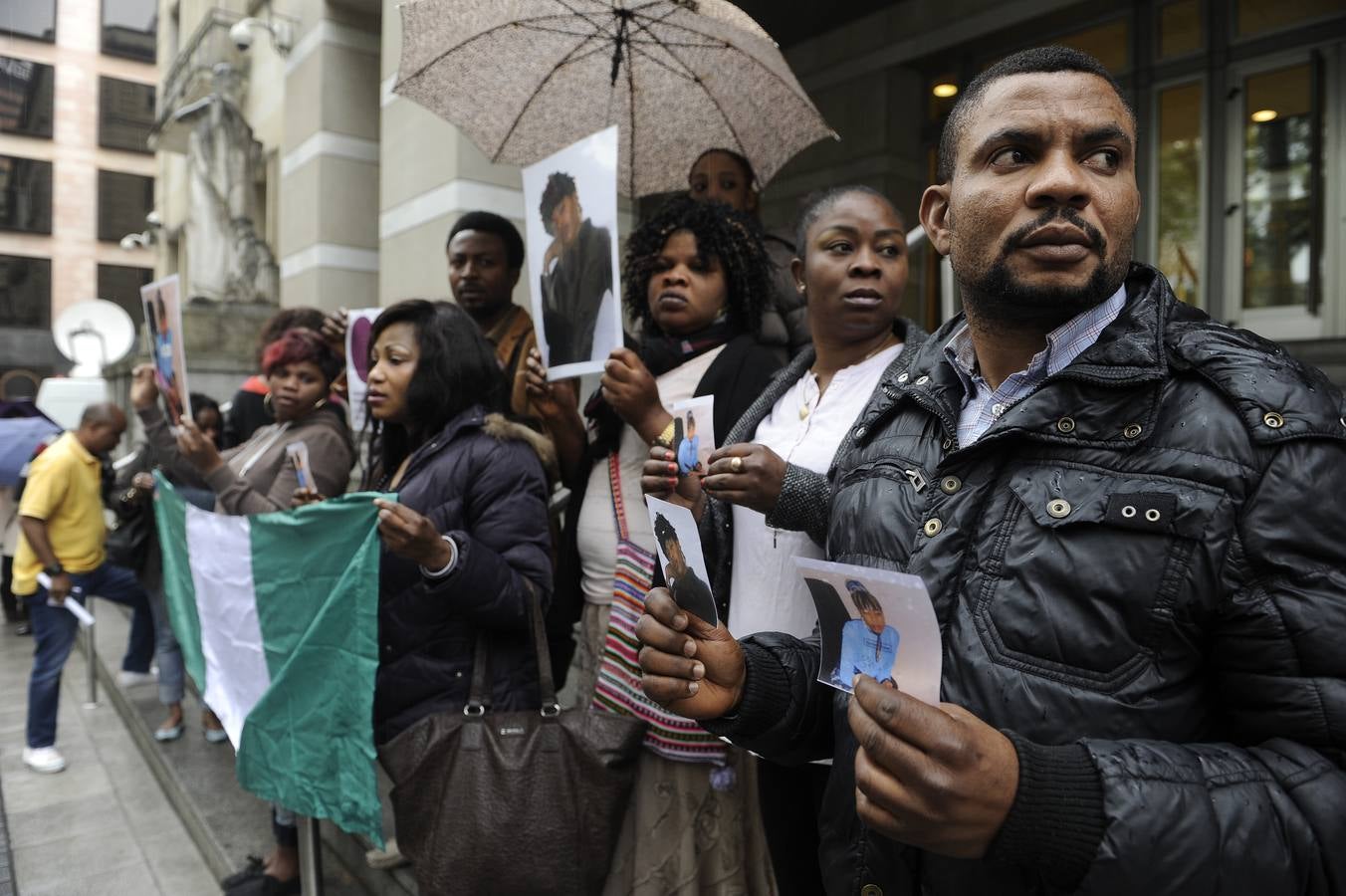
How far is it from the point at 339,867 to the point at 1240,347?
12.9 feet

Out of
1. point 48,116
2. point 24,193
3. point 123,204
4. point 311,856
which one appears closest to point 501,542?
point 311,856

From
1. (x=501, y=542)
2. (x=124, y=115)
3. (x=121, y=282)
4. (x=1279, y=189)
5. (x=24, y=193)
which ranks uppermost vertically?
(x=124, y=115)

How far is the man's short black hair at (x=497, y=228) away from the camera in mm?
3590

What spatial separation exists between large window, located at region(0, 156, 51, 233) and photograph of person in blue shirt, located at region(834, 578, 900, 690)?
11.6m

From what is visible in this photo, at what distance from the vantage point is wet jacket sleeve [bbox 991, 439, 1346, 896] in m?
0.98

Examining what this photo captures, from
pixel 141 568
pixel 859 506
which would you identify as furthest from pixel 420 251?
pixel 859 506

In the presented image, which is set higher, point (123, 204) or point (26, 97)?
point (123, 204)

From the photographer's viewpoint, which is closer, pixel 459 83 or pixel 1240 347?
pixel 1240 347

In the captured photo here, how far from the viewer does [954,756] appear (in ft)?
3.10

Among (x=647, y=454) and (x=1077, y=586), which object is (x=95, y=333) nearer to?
(x=647, y=454)

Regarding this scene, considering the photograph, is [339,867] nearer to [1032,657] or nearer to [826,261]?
[826,261]

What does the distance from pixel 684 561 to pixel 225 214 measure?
10123mm

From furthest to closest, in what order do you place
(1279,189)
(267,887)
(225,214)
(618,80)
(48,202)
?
(48,202) → (225,214) → (1279,189) → (267,887) → (618,80)

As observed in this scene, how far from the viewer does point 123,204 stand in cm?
1859
